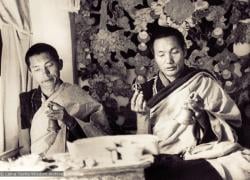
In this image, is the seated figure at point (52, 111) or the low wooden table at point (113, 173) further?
the seated figure at point (52, 111)

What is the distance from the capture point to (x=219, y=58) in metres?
2.04

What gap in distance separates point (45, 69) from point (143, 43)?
462mm

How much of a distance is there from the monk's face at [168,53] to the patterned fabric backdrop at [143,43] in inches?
1.6

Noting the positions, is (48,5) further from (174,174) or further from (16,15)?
(174,174)

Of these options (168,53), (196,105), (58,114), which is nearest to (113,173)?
(58,114)

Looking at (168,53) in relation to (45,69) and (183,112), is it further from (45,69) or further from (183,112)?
(45,69)

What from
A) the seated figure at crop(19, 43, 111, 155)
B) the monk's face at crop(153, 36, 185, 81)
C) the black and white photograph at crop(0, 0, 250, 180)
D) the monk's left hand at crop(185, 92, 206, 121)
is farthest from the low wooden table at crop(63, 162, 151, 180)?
the monk's face at crop(153, 36, 185, 81)

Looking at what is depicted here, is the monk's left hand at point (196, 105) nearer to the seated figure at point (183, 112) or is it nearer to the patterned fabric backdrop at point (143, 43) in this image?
the seated figure at point (183, 112)

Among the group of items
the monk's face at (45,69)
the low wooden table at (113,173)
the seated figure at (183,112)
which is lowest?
the low wooden table at (113,173)

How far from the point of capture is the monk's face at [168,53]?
2.04 metres

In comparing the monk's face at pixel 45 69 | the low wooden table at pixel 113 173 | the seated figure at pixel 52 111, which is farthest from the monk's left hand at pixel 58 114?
the low wooden table at pixel 113 173

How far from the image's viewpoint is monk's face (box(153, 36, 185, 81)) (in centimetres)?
204

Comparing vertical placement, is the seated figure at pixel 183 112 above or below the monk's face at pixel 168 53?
below

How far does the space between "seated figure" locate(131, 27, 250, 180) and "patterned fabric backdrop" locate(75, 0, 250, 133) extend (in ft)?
0.13
